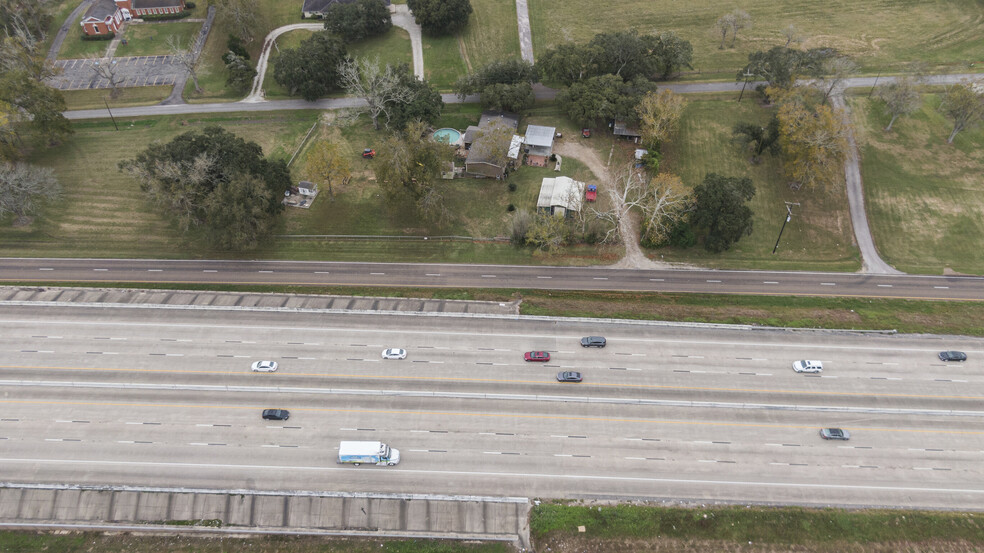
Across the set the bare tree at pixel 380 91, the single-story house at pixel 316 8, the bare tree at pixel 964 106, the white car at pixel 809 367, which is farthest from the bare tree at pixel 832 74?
the single-story house at pixel 316 8

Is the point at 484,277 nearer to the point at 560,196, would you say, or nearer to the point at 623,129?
the point at 560,196

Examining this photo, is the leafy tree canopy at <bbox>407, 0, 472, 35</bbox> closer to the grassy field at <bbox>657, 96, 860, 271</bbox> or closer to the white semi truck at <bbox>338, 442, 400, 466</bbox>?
the grassy field at <bbox>657, 96, 860, 271</bbox>

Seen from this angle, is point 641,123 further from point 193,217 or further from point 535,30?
point 193,217

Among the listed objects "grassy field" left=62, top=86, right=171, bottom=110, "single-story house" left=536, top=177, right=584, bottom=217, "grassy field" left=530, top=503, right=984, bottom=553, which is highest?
"grassy field" left=62, top=86, right=171, bottom=110

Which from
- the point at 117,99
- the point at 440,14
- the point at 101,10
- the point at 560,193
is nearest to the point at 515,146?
the point at 560,193

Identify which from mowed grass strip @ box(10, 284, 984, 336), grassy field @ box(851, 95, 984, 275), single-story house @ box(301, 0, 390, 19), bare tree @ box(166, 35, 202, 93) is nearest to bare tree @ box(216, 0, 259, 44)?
bare tree @ box(166, 35, 202, 93)

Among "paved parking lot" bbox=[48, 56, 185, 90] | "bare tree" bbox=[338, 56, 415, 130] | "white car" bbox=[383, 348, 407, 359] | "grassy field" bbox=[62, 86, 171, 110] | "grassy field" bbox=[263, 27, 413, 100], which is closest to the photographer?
"white car" bbox=[383, 348, 407, 359]

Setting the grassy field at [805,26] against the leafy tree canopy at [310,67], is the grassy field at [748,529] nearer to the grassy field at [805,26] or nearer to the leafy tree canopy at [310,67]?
the grassy field at [805,26]
